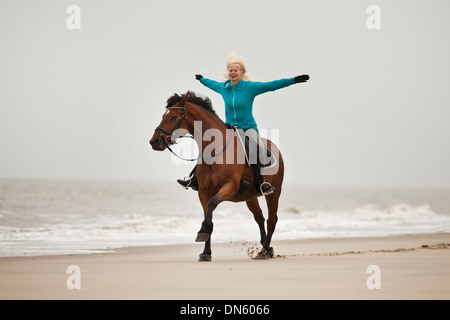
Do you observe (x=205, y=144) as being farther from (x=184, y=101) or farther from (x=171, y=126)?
(x=184, y=101)

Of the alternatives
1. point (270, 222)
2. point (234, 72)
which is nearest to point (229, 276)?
point (270, 222)

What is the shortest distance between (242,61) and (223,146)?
1.55 m

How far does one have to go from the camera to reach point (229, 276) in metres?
9.15

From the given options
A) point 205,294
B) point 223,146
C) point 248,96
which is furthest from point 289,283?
point 248,96

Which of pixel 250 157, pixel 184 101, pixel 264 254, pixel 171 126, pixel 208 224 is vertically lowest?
pixel 264 254

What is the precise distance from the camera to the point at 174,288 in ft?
26.8

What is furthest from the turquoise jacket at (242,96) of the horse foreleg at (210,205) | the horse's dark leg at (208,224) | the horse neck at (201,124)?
the horse's dark leg at (208,224)

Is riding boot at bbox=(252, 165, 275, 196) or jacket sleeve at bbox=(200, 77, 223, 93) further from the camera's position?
jacket sleeve at bbox=(200, 77, 223, 93)

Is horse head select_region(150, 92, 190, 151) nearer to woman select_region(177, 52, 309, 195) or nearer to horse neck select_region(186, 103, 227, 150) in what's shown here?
horse neck select_region(186, 103, 227, 150)

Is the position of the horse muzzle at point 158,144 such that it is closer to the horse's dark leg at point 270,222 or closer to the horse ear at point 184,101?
the horse ear at point 184,101

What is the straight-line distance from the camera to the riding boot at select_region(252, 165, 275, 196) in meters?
11.2

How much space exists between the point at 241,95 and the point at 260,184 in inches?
55.2

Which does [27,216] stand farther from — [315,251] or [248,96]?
[248,96]

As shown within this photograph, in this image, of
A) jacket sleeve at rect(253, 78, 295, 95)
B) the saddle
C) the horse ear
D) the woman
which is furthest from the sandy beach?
jacket sleeve at rect(253, 78, 295, 95)
